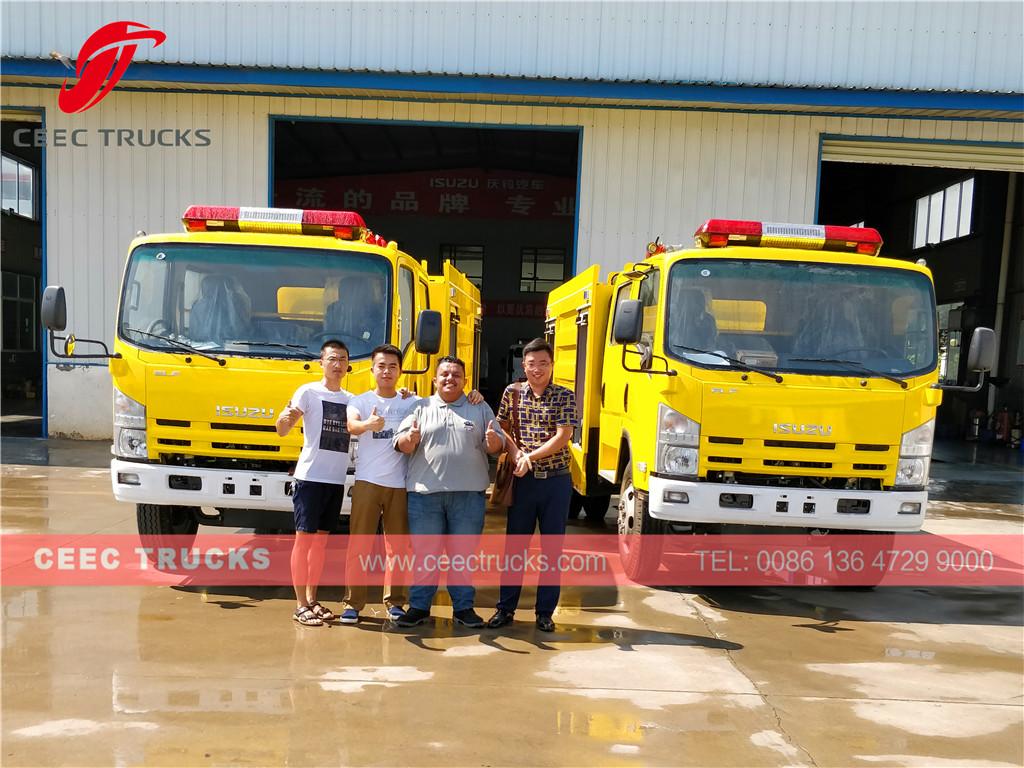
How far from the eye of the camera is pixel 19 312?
83.8 feet

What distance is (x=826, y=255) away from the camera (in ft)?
21.5

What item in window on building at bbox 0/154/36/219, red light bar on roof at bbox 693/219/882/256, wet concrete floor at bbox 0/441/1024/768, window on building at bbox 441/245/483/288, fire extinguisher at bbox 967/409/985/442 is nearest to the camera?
wet concrete floor at bbox 0/441/1024/768

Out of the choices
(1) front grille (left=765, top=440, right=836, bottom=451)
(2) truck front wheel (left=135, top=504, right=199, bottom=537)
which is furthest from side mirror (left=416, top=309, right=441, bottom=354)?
(1) front grille (left=765, top=440, right=836, bottom=451)

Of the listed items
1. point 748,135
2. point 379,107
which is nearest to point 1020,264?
point 748,135

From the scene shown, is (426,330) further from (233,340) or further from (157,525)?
(157,525)

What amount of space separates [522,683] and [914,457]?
339 cm

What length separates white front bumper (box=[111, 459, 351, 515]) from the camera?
5.94 meters

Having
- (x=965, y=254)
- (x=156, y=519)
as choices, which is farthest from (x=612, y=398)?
(x=965, y=254)

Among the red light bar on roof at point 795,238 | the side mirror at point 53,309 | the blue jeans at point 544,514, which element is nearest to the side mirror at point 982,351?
the red light bar on roof at point 795,238

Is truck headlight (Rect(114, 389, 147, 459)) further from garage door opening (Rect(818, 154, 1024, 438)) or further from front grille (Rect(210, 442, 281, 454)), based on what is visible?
garage door opening (Rect(818, 154, 1024, 438))

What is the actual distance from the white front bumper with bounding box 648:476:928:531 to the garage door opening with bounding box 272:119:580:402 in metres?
20.0

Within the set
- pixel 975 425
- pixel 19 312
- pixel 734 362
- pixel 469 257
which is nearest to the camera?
pixel 734 362

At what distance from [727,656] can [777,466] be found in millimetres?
1490

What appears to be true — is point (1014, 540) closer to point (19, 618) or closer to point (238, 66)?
point (19, 618)
